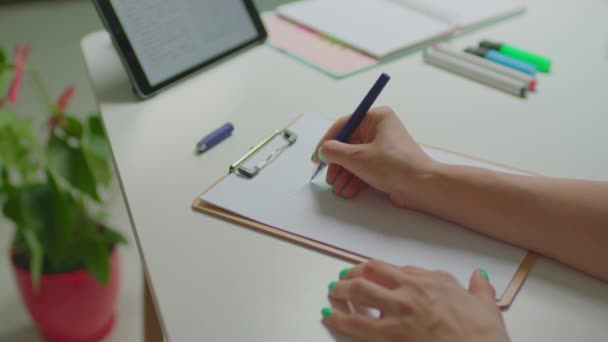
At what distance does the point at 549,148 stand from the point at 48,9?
1900mm

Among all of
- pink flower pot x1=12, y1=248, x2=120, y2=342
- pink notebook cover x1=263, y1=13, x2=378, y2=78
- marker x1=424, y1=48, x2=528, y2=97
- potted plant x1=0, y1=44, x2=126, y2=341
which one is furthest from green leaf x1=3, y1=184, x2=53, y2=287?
marker x1=424, y1=48, x2=528, y2=97

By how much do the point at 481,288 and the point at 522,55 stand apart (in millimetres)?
589

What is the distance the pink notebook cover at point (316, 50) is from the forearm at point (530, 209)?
0.36 m

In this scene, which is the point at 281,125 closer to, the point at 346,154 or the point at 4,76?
the point at 346,154

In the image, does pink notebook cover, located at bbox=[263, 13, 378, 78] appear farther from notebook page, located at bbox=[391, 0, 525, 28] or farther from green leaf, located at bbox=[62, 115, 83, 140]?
green leaf, located at bbox=[62, 115, 83, 140]

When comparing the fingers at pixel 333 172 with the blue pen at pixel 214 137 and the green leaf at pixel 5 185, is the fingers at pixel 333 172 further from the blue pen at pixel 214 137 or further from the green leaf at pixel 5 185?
the green leaf at pixel 5 185

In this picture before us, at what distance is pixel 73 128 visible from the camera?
0.71 meters

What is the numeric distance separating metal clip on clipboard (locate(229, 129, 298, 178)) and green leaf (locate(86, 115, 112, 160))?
0.17m

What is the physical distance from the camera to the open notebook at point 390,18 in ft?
3.37

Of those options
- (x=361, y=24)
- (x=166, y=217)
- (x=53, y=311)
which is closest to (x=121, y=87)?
(x=166, y=217)

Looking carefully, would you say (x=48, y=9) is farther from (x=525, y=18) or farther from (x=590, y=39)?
(x=590, y=39)

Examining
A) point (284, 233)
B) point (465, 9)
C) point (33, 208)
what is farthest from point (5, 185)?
point (465, 9)

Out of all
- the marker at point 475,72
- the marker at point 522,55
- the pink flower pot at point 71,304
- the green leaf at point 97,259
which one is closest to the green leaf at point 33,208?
the green leaf at point 97,259

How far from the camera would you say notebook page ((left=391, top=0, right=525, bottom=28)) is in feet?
3.65
